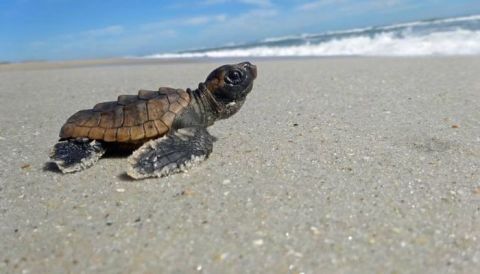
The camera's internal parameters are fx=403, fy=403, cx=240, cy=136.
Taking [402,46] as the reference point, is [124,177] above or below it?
below

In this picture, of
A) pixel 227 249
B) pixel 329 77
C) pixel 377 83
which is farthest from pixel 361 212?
pixel 329 77

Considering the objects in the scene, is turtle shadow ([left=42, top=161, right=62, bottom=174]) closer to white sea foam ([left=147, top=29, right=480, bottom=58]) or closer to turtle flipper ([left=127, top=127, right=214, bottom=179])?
turtle flipper ([left=127, top=127, right=214, bottom=179])

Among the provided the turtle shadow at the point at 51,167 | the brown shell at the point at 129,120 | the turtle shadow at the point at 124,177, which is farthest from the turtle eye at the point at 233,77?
the turtle shadow at the point at 51,167

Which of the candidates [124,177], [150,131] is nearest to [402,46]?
[150,131]

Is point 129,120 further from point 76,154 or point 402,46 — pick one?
point 402,46

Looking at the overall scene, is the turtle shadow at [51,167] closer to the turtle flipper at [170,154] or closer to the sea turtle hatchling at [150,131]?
the sea turtle hatchling at [150,131]

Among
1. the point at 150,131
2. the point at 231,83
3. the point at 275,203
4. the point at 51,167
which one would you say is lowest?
the point at 275,203

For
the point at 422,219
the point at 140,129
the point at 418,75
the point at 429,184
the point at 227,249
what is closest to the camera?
the point at 227,249

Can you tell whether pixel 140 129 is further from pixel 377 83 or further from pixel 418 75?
pixel 418 75
